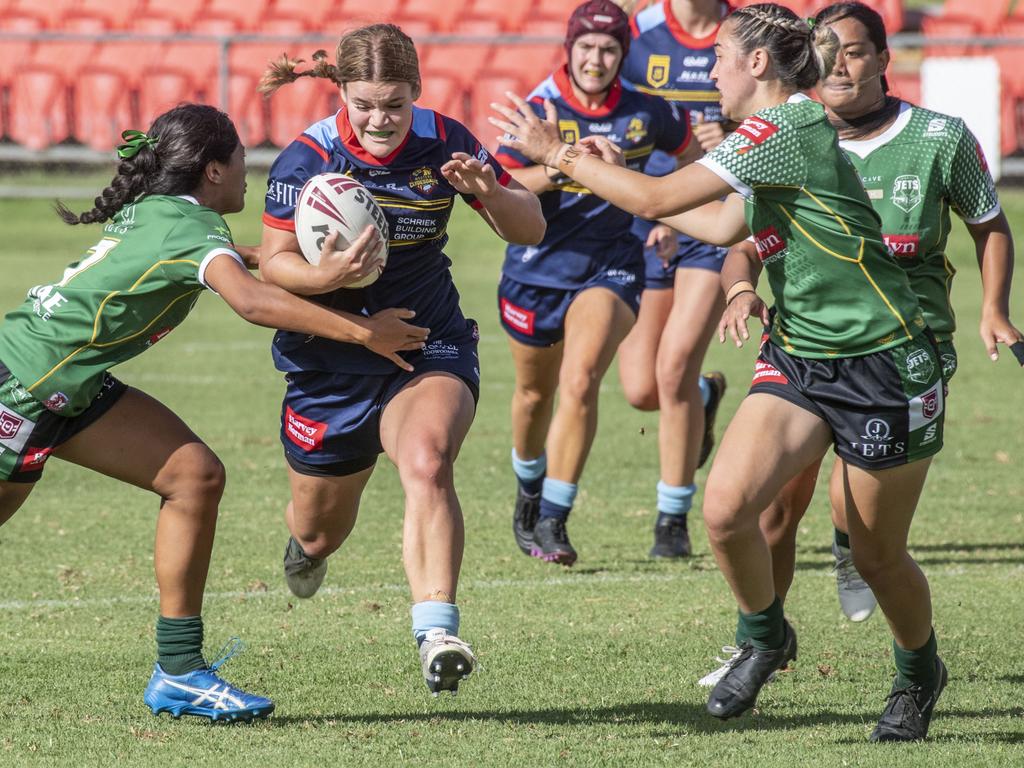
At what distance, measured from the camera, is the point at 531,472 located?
785 cm

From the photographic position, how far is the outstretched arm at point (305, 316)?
4617 mm

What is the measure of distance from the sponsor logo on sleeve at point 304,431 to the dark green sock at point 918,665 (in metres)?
2.07

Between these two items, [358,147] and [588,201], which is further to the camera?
[588,201]

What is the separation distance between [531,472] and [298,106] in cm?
1601

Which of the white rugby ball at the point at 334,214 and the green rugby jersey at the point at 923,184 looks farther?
the green rugby jersey at the point at 923,184

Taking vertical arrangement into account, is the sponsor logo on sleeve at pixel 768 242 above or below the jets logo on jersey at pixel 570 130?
above

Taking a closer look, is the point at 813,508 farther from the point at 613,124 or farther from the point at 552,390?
the point at 613,124

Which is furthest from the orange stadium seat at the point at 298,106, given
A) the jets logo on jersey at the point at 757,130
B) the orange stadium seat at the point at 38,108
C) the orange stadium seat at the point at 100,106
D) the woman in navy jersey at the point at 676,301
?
the jets logo on jersey at the point at 757,130

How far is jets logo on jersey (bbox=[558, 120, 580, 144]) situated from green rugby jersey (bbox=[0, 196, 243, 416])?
3148 millimetres

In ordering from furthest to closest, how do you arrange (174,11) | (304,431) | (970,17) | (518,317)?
(174,11)
(970,17)
(518,317)
(304,431)

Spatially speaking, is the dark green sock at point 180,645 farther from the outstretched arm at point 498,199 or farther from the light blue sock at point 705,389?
the light blue sock at point 705,389

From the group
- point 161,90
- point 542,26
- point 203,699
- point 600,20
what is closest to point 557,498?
point 600,20

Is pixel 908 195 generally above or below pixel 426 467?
above

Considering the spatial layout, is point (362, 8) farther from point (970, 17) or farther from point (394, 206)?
point (394, 206)
